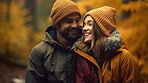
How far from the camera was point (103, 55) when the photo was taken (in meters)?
2.88

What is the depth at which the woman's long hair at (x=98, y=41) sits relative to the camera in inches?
111

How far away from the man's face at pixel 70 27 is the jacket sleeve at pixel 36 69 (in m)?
0.62

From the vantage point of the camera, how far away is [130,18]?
5.21 m

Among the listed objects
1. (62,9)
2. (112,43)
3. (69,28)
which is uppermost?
(62,9)

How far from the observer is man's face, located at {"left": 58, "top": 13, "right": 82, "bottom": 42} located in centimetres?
309

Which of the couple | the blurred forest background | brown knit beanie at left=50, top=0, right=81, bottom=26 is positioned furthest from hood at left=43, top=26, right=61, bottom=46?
the blurred forest background

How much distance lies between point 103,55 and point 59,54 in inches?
32.9

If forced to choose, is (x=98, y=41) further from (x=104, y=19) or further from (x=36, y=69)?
(x=36, y=69)

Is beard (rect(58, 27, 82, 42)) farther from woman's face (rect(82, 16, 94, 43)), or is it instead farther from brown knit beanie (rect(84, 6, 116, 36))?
brown knit beanie (rect(84, 6, 116, 36))

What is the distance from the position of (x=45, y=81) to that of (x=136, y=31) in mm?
3043

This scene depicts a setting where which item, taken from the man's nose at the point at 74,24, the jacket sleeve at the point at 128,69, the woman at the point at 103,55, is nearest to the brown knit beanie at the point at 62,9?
the man's nose at the point at 74,24

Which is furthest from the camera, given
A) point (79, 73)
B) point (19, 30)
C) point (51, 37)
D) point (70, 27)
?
point (19, 30)

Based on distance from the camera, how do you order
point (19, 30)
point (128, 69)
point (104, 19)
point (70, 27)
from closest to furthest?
point (128, 69) → point (104, 19) → point (70, 27) → point (19, 30)

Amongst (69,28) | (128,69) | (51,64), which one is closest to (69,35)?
(69,28)
